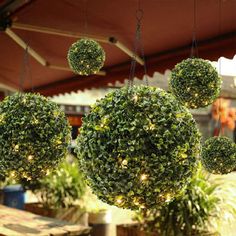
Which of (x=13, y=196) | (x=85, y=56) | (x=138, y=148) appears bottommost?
(x=13, y=196)

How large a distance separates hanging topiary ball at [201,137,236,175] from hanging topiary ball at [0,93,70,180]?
3.65 ft

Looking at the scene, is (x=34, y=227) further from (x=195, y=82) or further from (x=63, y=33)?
(x=195, y=82)

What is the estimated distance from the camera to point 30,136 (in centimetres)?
199

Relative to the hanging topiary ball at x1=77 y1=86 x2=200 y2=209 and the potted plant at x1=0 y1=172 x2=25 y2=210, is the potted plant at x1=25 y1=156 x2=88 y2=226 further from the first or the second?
the hanging topiary ball at x1=77 y1=86 x2=200 y2=209

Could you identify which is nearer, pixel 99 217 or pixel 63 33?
pixel 63 33

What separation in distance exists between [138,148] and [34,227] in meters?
2.29

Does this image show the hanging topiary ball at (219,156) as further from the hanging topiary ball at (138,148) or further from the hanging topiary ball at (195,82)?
the hanging topiary ball at (138,148)

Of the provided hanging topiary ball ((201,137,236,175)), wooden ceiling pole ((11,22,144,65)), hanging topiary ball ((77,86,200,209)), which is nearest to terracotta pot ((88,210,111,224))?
wooden ceiling pole ((11,22,144,65))

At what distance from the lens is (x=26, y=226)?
11.0ft

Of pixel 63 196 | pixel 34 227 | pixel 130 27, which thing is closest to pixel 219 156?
pixel 130 27

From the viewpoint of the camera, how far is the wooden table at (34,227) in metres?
3.14

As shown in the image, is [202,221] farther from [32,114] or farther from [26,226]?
[32,114]

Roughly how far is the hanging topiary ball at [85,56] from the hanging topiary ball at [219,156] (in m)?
0.97

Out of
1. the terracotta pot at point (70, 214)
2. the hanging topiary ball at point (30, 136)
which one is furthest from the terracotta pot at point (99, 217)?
the hanging topiary ball at point (30, 136)
